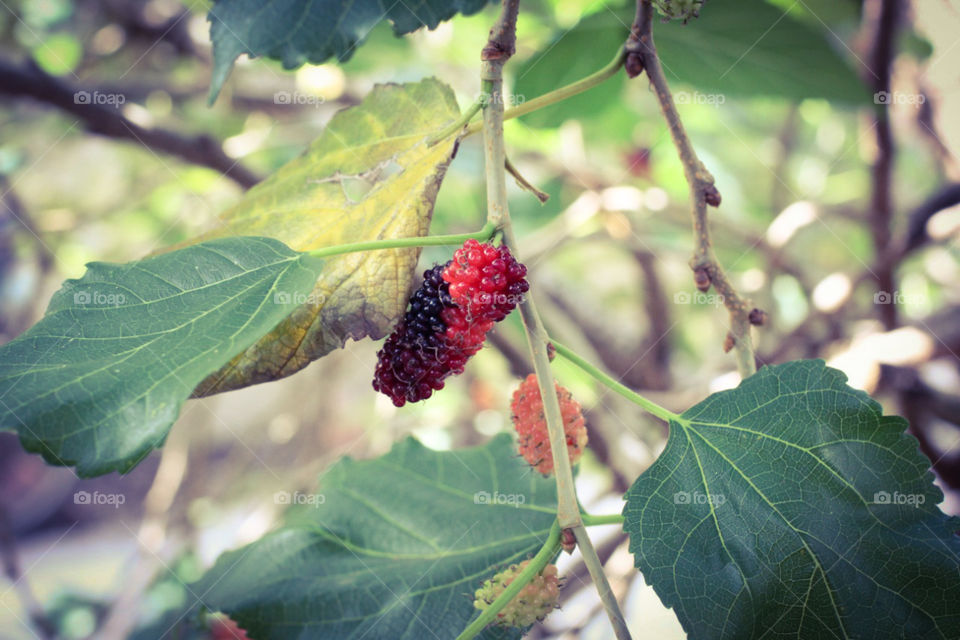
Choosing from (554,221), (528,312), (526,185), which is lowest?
(528,312)

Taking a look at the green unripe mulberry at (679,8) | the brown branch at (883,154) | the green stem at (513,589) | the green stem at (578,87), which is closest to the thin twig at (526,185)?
the green stem at (578,87)

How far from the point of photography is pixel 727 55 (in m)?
0.86

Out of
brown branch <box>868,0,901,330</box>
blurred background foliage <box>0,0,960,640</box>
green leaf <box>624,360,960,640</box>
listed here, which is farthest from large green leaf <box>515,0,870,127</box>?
green leaf <box>624,360,960,640</box>

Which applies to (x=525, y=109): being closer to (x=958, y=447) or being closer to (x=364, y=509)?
(x=364, y=509)

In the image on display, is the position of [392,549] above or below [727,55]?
below

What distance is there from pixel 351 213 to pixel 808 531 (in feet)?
1.47

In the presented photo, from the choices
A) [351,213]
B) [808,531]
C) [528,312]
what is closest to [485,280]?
[528,312]

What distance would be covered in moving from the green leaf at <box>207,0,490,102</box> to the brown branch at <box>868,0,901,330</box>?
2.46 feet

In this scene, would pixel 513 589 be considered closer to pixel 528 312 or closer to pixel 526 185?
pixel 528 312

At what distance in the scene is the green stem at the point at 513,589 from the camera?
1.65 ft

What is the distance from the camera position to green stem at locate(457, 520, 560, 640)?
503 mm

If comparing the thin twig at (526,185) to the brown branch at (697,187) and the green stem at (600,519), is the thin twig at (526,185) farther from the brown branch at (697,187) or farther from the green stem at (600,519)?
the green stem at (600,519)

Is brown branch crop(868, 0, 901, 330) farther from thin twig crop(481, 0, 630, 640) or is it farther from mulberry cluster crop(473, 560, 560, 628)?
mulberry cluster crop(473, 560, 560, 628)

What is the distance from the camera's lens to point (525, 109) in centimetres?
60
